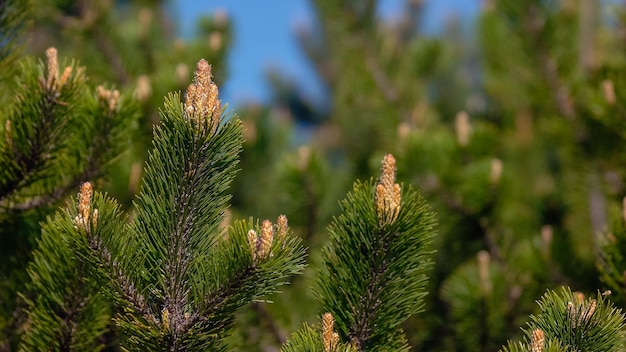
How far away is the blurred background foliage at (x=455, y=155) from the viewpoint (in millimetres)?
1612

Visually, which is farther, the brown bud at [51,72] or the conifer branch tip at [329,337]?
the brown bud at [51,72]

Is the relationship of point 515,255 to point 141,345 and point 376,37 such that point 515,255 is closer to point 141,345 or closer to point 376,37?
point 376,37

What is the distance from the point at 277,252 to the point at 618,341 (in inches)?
19.5

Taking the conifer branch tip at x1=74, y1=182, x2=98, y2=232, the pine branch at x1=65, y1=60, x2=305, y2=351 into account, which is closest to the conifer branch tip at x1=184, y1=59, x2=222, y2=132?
the pine branch at x1=65, y1=60, x2=305, y2=351

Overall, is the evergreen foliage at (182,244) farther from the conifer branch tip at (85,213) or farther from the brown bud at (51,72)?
the brown bud at (51,72)

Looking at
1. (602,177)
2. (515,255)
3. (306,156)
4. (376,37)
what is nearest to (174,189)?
(306,156)

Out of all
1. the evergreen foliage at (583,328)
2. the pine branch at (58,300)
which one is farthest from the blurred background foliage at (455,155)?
the evergreen foliage at (583,328)

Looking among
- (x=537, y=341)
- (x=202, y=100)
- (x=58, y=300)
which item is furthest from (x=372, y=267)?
(x=58, y=300)

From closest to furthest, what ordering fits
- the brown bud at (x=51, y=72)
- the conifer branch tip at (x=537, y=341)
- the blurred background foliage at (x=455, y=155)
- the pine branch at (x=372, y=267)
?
the conifer branch tip at (x=537, y=341)
the pine branch at (x=372, y=267)
the brown bud at (x=51, y=72)
the blurred background foliage at (x=455, y=155)

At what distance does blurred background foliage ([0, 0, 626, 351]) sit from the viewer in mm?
1612

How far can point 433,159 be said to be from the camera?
5.98ft

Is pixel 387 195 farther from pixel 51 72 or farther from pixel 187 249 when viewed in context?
pixel 51 72

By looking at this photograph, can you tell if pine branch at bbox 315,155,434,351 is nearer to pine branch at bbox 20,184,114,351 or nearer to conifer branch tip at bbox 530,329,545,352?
conifer branch tip at bbox 530,329,545,352

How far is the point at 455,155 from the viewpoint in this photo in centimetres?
Answer: 194
